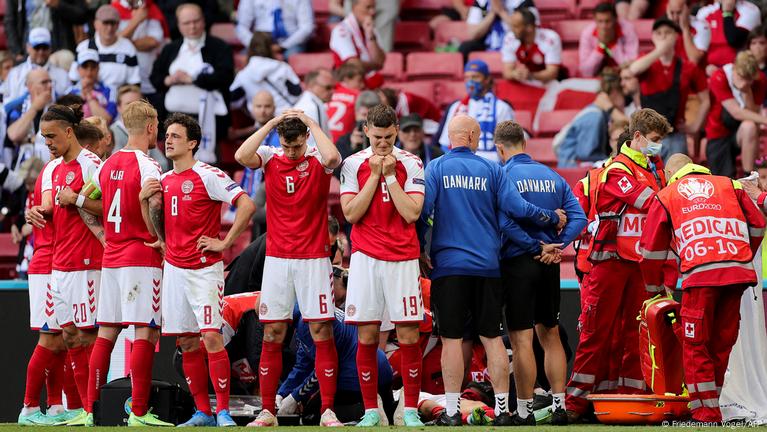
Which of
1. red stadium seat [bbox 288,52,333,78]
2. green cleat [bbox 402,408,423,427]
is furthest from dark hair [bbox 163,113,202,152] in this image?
red stadium seat [bbox 288,52,333,78]

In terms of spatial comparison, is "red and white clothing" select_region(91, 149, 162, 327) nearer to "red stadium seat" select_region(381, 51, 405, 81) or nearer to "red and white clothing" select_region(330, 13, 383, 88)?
"red and white clothing" select_region(330, 13, 383, 88)

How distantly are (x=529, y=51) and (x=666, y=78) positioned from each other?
1.77 metres

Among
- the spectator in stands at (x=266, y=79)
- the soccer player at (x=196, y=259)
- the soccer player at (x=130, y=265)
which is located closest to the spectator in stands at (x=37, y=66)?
the spectator in stands at (x=266, y=79)

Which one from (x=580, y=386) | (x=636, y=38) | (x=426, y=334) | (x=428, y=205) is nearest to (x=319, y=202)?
(x=428, y=205)

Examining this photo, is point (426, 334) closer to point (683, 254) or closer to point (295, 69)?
point (683, 254)

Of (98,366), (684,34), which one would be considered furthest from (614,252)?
(684,34)

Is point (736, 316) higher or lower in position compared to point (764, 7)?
lower

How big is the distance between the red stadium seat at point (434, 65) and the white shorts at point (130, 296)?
7802 mm

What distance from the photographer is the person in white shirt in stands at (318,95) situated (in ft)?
46.3

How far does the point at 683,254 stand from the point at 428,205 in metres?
1.73

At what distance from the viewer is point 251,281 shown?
36.0 feet

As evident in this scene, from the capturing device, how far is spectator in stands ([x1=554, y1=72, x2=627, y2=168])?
14336mm

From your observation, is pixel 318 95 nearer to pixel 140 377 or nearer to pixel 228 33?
pixel 228 33

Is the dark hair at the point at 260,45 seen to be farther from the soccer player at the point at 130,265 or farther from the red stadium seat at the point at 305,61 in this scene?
the soccer player at the point at 130,265
